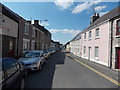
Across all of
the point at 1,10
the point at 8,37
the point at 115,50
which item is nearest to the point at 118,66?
the point at 115,50

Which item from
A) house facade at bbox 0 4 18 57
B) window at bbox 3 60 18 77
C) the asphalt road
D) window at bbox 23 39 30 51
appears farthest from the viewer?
window at bbox 23 39 30 51

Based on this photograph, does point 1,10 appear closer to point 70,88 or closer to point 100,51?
point 70,88

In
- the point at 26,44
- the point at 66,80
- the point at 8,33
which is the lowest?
the point at 66,80

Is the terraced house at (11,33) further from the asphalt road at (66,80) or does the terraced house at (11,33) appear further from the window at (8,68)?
the window at (8,68)

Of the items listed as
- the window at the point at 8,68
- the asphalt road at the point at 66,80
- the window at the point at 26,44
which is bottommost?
the asphalt road at the point at 66,80

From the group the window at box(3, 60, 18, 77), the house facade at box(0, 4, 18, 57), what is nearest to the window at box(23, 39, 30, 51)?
the house facade at box(0, 4, 18, 57)

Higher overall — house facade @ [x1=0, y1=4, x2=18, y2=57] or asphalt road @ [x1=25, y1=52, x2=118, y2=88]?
house facade @ [x1=0, y1=4, x2=18, y2=57]

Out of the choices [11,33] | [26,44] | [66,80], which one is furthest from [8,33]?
[66,80]

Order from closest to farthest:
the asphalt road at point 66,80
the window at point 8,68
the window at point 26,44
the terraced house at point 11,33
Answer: the window at point 8,68
the asphalt road at point 66,80
the terraced house at point 11,33
the window at point 26,44

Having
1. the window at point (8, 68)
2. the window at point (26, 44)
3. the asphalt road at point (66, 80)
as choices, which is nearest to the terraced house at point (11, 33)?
the window at point (26, 44)

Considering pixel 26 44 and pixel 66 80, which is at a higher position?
pixel 26 44

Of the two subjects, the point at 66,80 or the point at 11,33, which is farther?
the point at 11,33

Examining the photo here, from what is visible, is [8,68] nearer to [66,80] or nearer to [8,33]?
[66,80]

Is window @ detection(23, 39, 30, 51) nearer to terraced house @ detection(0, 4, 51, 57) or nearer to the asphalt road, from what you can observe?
terraced house @ detection(0, 4, 51, 57)
